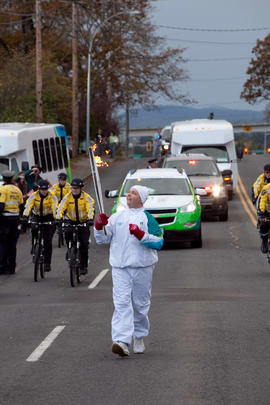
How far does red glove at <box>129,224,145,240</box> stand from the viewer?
941 centimetres

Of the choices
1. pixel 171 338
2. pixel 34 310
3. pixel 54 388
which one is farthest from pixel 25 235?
pixel 54 388

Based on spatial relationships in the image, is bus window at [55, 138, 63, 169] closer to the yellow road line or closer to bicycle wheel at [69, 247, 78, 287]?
the yellow road line

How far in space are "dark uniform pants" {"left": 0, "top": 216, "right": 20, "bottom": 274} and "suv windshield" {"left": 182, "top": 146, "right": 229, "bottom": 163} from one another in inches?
724

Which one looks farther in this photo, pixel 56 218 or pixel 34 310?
pixel 56 218

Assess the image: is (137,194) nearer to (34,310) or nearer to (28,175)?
(34,310)

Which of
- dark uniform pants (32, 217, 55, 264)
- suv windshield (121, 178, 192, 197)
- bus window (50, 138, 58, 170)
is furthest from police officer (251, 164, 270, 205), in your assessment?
A: bus window (50, 138, 58, 170)

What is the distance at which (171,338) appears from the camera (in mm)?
10695

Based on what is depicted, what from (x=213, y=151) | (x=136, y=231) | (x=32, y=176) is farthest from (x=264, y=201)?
(x=213, y=151)

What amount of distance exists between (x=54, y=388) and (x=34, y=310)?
16.9ft

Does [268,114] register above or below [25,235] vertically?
below

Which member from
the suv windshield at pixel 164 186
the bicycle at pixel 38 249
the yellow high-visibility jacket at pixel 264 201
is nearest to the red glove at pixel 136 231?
the bicycle at pixel 38 249

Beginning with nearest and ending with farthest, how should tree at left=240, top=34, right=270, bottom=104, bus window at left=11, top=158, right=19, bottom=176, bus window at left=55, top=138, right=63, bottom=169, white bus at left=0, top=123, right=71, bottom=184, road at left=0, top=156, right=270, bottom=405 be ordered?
1. road at left=0, top=156, right=270, bottom=405
2. white bus at left=0, top=123, right=71, bottom=184
3. bus window at left=11, top=158, right=19, bottom=176
4. bus window at left=55, top=138, right=63, bottom=169
5. tree at left=240, top=34, right=270, bottom=104

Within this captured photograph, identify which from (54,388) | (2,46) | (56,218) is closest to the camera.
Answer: (54,388)

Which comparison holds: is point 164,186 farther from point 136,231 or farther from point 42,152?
point 136,231
